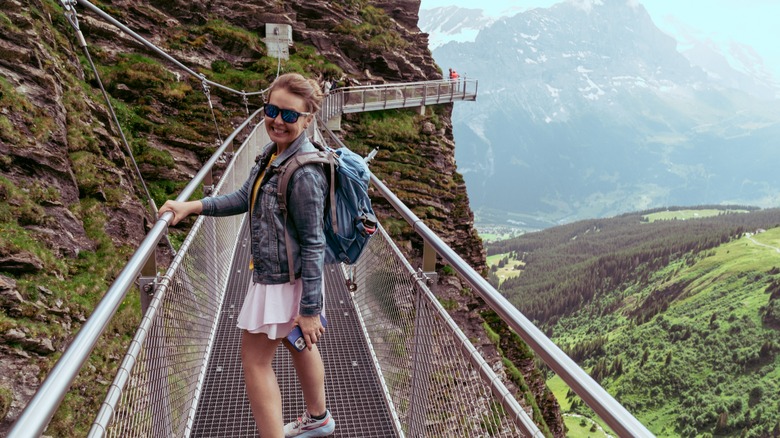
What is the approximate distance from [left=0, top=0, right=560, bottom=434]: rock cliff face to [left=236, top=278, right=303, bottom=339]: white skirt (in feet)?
9.56

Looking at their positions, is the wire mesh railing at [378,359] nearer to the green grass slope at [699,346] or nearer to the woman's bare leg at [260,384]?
the woman's bare leg at [260,384]

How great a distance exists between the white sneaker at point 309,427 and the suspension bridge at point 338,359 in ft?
1.23

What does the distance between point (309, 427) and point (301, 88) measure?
1830mm

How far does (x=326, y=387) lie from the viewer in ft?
12.6

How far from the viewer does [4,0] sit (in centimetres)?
745

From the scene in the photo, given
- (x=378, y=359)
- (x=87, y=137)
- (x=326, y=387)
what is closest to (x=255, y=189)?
(x=326, y=387)

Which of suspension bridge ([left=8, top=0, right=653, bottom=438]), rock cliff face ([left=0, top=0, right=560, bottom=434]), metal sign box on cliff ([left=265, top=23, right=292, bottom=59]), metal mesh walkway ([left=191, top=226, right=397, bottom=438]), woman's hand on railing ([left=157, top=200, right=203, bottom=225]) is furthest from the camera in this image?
metal sign box on cliff ([left=265, top=23, right=292, bottom=59])

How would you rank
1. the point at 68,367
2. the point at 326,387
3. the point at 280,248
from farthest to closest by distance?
1. the point at 326,387
2. the point at 280,248
3. the point at 68,367

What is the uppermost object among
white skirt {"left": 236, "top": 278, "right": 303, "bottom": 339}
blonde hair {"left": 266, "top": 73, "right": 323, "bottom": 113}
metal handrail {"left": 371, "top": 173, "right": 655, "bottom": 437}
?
blonde hair {"left": 266, "top": 73, "right": 323, "bottom": 113}

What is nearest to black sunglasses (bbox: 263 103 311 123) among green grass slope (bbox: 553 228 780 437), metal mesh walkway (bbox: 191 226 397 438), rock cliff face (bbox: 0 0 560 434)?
metal mesh walkway (bbox: 191 226 397 438)

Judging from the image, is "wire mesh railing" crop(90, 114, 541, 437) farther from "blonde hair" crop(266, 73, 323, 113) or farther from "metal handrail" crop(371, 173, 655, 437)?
"blonde hair" crop(266, 73, 323, 113)

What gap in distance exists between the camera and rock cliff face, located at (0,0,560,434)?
5215mm

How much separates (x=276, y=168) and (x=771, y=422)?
11642cm

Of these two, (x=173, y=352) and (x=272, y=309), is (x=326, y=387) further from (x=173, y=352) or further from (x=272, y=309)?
(x=272, y=309)
